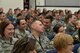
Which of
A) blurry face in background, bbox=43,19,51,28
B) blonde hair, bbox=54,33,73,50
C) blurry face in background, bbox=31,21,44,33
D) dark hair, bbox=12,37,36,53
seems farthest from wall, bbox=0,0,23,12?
dark hair, bbox=12,37,36,53

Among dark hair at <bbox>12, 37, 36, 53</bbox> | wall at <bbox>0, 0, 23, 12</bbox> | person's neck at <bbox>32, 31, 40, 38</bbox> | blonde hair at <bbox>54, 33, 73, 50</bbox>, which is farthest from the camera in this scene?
wall at <bbox>0, 0, 23, 12</bbox>

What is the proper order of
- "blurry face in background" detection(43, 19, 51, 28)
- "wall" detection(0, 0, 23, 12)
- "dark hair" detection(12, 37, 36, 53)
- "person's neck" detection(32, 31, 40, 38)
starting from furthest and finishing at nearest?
"wall" detection(0, 0, 23, 12), "blurry face in background" detection(43, 19, 51, 28), "person's neck" detection(32, 31, 40, 38), "dark hair" detection(12, 37, 36, 53)

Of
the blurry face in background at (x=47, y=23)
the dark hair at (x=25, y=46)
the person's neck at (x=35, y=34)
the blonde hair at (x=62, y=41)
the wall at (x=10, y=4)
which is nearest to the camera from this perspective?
the dark hair at (x=25, y=46)

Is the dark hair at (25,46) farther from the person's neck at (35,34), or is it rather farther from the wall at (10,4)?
the wall at (10,4)

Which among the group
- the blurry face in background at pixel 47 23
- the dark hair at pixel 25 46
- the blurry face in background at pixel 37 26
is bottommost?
→ the blurry face in background at pixel 47 23

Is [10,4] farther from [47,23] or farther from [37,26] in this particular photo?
[37,26]

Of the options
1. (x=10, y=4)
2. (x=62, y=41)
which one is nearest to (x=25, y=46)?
(x=62, y=41)

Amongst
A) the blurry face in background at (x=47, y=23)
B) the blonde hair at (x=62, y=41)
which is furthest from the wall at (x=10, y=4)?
the blonde hair at (x=62, y=41)

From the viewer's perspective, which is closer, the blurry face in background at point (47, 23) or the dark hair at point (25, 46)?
the dark hair at point (25, 46)

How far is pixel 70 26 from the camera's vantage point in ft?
23.1

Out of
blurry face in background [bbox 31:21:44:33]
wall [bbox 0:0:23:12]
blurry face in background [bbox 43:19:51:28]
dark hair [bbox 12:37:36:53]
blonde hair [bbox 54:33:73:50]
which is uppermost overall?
dark hair [bbox 12:37:36:53]

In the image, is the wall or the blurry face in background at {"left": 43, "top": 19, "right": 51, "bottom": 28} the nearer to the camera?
the blurry face in background at {"left": 43, "top": 19, "right": 51, "bottom": 28}

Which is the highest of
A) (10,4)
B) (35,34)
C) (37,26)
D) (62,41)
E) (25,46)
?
(25,46)

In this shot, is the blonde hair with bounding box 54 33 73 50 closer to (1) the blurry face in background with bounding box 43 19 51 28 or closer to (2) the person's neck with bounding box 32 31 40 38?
(2) the person's neck with bounding box 32 31 40 38
